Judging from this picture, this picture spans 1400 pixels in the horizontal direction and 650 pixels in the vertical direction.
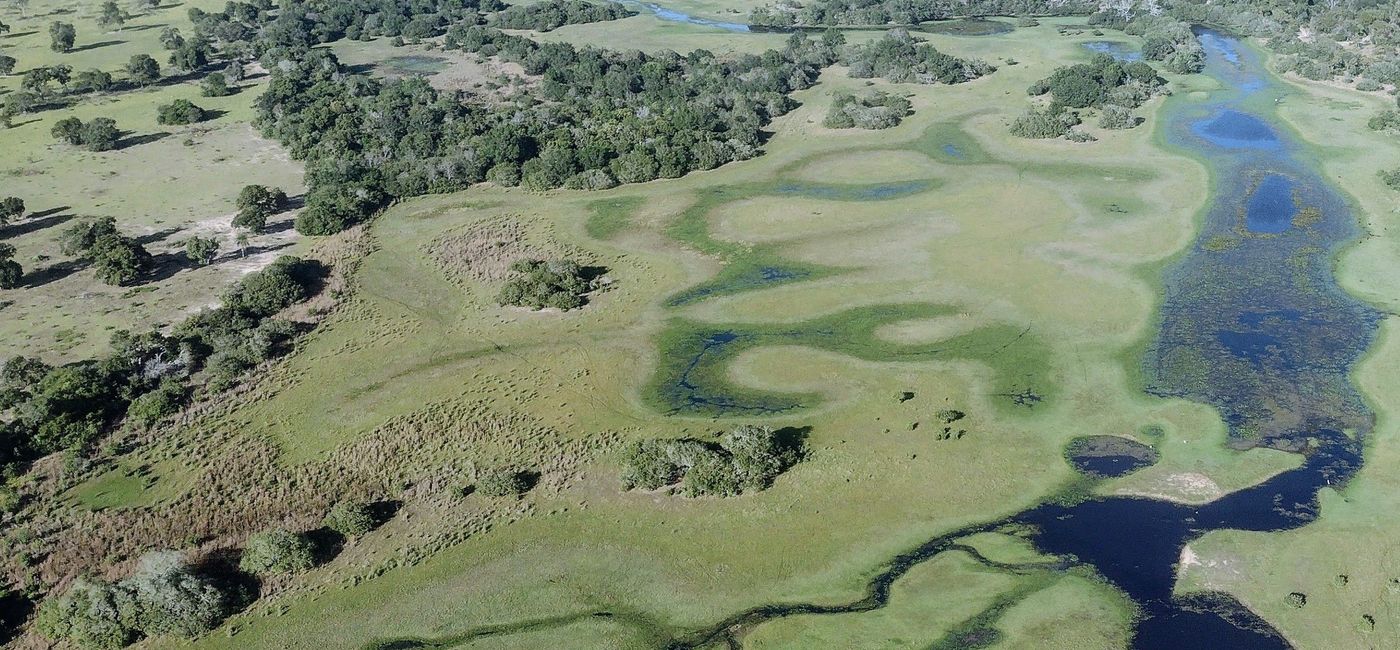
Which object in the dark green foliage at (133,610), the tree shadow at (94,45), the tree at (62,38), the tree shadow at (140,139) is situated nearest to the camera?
the dark green foliage at (133,610)

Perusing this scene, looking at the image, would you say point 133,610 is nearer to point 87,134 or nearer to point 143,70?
point 87,134

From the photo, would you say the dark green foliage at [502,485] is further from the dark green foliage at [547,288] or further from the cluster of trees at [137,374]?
the cluster of trees at [137,374]

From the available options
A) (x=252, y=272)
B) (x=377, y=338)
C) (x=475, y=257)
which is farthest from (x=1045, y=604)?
(x=252, y=272)

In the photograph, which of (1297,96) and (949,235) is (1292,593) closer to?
(949,235)

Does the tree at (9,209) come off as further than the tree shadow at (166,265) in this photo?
Yes

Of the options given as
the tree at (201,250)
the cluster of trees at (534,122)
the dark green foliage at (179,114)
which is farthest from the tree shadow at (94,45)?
the tree at (201,250)

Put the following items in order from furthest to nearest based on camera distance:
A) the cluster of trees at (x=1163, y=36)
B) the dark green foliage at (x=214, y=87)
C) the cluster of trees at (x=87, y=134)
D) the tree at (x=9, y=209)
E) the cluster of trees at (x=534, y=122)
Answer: the cluster of trees at (x=1163, y=36) < the dark green foliage at (x=214, y=87) < the cluster of trees at (x=87, y=134) < the cluster of trees at (x=534, y=122) < the tree at (x=9, y=209)

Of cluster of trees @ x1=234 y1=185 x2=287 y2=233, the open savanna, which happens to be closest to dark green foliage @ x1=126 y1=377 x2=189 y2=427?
the open savanna

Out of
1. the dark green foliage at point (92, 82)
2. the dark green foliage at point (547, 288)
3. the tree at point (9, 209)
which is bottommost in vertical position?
the dark green foliage at point (547, 288)
